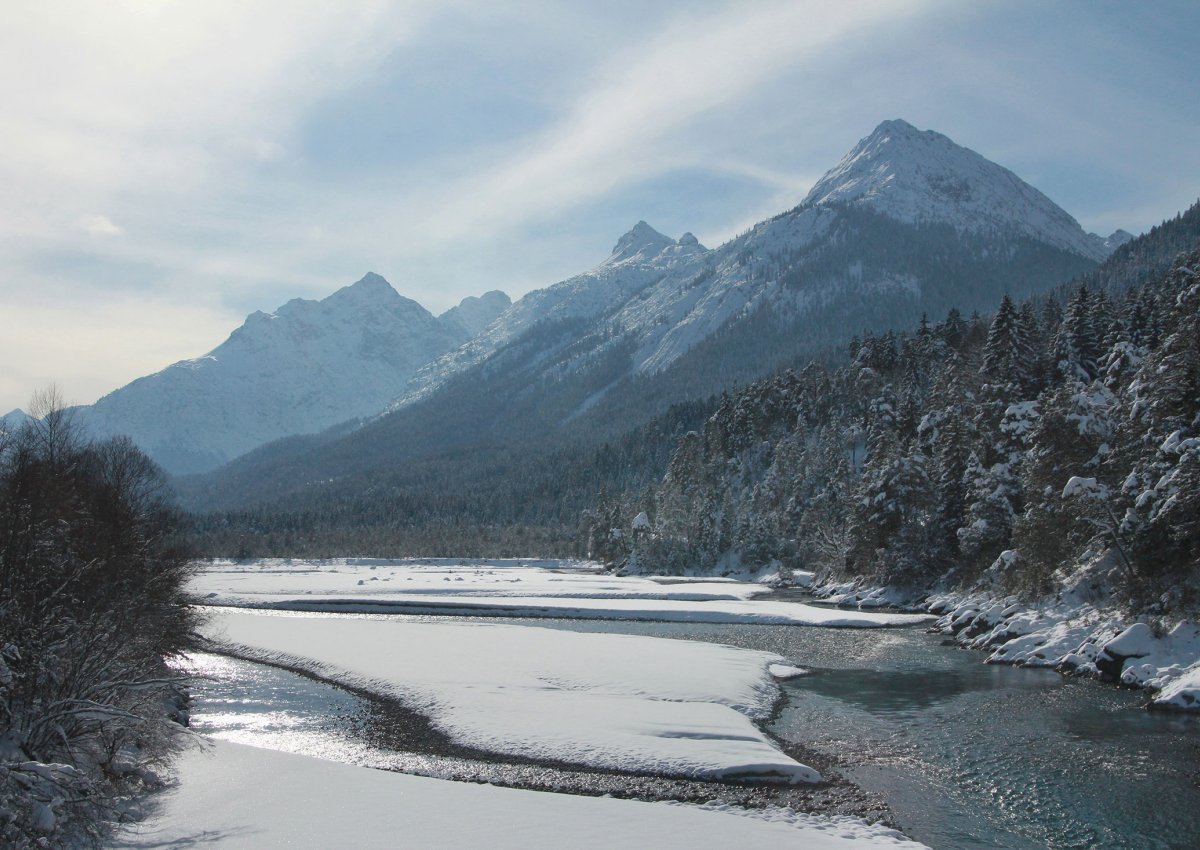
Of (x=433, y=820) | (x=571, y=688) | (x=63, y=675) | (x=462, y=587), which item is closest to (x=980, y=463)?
(x=571, y=688)

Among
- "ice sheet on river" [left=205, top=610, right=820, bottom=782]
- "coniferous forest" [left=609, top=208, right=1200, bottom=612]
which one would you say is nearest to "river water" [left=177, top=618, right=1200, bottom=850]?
"ice sheet on river" [left=205, top=610, right=820, bottom=782]

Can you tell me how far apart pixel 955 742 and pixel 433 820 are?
16.8m

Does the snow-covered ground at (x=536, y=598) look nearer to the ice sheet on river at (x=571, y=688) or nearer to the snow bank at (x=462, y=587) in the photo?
the snow bank at (x=462, y=587)

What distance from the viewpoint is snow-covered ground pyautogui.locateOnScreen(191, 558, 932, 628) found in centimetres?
6150

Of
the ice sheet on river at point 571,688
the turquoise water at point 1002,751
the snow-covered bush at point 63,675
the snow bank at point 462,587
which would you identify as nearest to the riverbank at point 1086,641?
the turquoise water at point 1002,751

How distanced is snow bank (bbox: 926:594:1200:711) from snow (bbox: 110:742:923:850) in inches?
774

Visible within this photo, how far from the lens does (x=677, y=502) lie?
122m

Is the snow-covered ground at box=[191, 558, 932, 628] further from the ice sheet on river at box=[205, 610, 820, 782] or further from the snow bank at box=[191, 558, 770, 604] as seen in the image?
the ice sheet on river at box=[205, 610, 820, 782]

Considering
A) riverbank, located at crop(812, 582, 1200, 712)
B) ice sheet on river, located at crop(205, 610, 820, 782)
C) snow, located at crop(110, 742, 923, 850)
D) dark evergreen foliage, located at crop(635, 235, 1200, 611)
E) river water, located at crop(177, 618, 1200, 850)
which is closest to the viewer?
snow, located at crop(110, 742, 923, 850)

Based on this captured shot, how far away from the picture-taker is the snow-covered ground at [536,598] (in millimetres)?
61500

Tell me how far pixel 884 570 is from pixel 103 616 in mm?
61585

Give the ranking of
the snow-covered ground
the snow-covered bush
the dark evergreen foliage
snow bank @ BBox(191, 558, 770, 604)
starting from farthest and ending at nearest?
snow bank @ BBox(191, 558, 770, 604), the snow-covered ground, the dark evergreen foliage, the snow-covered bush

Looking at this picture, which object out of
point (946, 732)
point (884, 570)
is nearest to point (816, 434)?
point (884, 570)

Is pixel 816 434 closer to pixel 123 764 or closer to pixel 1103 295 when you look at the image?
pixel 1103 295
